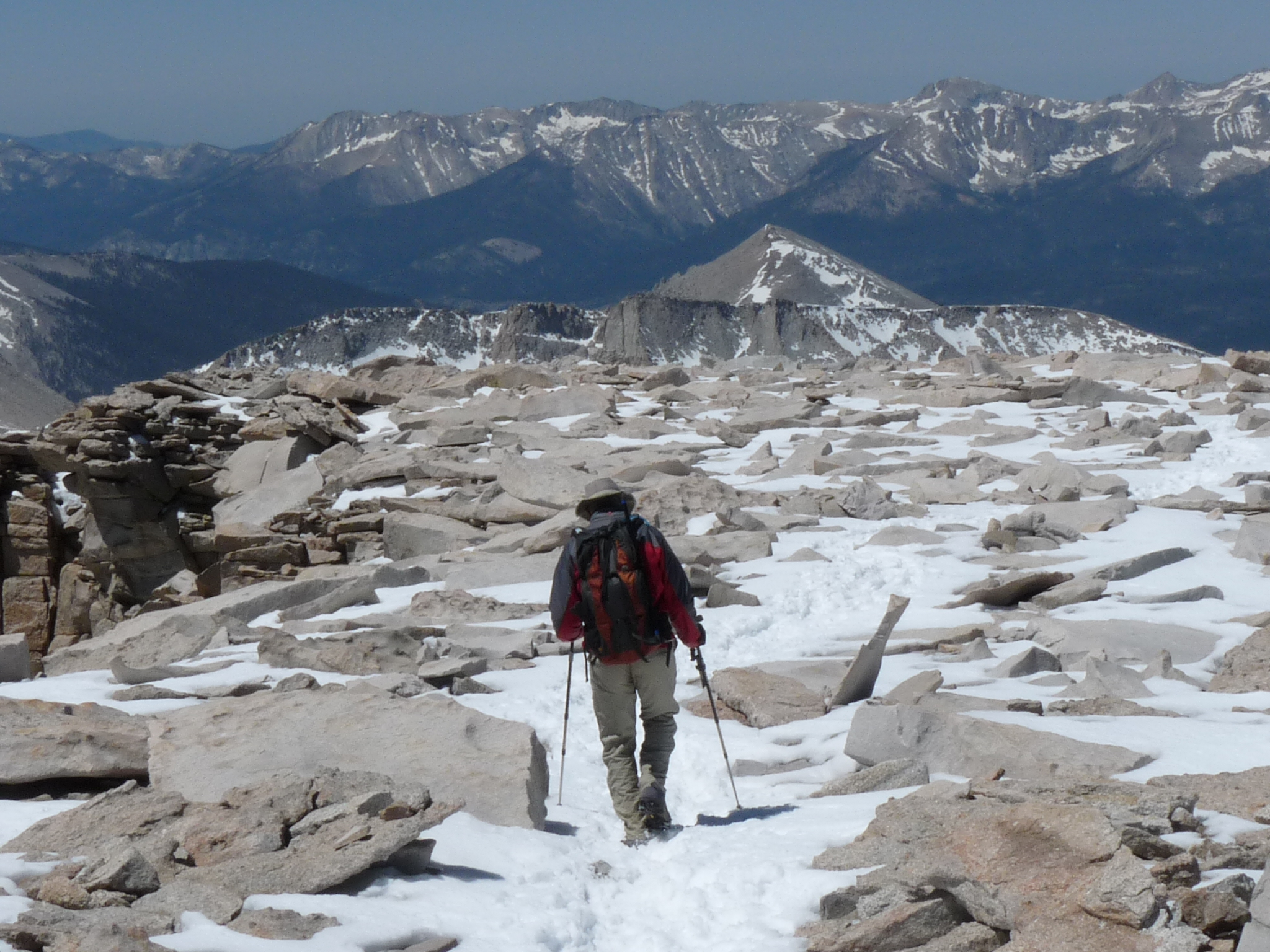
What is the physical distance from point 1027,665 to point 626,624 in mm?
4593

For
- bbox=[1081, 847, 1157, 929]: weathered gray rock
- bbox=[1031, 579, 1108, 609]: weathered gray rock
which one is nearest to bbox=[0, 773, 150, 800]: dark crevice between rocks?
bbox=[1081, 847, 1157, 929]: weathered gray rock

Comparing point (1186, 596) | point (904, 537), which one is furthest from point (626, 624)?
point (904, 537)

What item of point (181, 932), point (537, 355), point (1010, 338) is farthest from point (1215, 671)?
point (1010, 338)

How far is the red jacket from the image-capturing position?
25.8 ft

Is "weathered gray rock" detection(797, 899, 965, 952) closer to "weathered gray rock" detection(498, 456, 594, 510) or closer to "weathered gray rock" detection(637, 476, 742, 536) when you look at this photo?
"weathered gray rock" detection(637, 476, 742, 536)

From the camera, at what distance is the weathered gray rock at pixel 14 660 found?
11211 millimetres

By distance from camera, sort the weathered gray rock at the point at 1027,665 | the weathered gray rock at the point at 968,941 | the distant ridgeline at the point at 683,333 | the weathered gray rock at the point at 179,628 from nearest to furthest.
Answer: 1. the weathered gray rock at the point at 968,941
2. the weathered gray rock at the point at 1027,665
3. the weathered gray rock at the point at 179,628
4. the distant ridgeline at the point at 683,333

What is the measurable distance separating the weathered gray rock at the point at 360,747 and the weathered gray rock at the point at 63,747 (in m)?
0.14

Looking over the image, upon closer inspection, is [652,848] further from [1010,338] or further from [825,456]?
[1010,338]

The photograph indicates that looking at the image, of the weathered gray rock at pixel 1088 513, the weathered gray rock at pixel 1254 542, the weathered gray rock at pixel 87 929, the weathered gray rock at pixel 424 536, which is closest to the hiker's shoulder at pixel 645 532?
the weathered gray rock at pixel 87 929

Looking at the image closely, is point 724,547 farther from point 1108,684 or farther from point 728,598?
point 1108,684

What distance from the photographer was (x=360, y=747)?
27.4 feet

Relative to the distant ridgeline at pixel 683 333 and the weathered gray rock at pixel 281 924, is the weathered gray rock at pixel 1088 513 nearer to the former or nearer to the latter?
the weathered gray rock at pixel 281 924

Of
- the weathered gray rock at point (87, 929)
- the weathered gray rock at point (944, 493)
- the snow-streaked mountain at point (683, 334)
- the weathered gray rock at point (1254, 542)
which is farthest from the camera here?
the snow-streaked mountain at point (683, 334)
